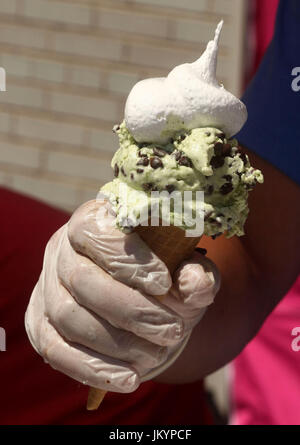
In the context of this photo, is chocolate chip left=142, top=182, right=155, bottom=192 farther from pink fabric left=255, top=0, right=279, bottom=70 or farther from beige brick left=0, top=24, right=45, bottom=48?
beige brick left=0, top=24, right=45, bottom=48

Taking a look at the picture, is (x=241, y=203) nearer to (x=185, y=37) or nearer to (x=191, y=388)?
(x=191, y=388)

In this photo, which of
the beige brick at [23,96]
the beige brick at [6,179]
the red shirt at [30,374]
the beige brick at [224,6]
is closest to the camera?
the red shirt at [30,374]

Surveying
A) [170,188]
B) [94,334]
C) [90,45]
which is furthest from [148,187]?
[90,45]

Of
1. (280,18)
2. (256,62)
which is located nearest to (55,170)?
(256,62)

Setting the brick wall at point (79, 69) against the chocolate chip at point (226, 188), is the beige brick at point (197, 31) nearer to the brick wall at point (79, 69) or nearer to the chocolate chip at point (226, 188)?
the brick wall at point (79, 69)

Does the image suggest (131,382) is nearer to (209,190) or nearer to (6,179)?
(209,190)

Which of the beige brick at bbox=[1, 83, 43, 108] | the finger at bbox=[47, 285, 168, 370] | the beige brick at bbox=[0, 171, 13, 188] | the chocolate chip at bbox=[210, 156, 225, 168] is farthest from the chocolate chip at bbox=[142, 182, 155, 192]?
the beige brick at bbox=[0, 171, 13, 188]

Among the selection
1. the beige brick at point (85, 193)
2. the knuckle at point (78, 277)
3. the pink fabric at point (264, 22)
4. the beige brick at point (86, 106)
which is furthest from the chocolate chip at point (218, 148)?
the beige brick at point (85, 193)
